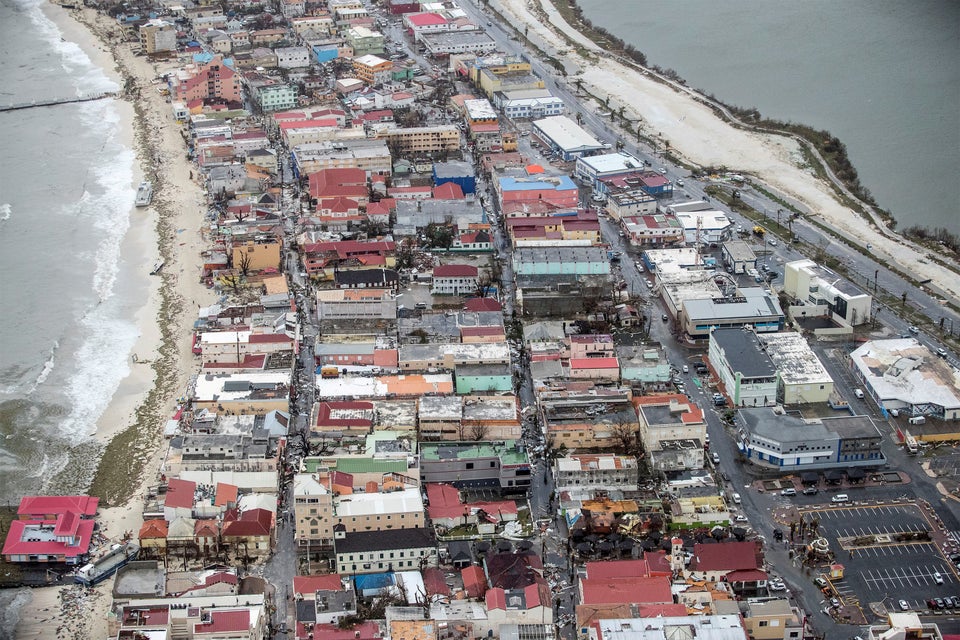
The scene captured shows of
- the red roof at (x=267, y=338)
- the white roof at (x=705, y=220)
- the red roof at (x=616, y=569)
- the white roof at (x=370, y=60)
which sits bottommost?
the red roof at (x=616, y=569)

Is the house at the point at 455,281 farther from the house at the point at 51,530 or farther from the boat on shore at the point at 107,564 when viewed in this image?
the boat on shore at the point at 107,564

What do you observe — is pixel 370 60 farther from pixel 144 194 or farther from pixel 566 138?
pixel 144 194

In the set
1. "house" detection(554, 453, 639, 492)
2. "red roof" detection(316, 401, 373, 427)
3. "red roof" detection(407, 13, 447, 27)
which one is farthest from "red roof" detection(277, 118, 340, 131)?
"house" detection(554, 453, 639, 492)

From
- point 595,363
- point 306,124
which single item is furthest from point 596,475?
point 306,124

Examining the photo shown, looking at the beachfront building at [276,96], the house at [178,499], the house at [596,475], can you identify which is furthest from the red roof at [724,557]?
the beachfront building at [276,96]

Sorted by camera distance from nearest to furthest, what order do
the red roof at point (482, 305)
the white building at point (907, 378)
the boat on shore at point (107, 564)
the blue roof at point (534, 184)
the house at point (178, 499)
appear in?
the boat on shore at point (107, 564)
the house at point (178, 499)
the white building at point (907, 378)
the red roof at point (482, 305)
the blue roof at point (534, 184)

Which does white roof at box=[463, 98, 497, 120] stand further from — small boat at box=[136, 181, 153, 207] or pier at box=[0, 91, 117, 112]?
pier at box=[0, 91, 117, 112]

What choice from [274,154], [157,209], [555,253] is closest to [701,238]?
[555,253]
